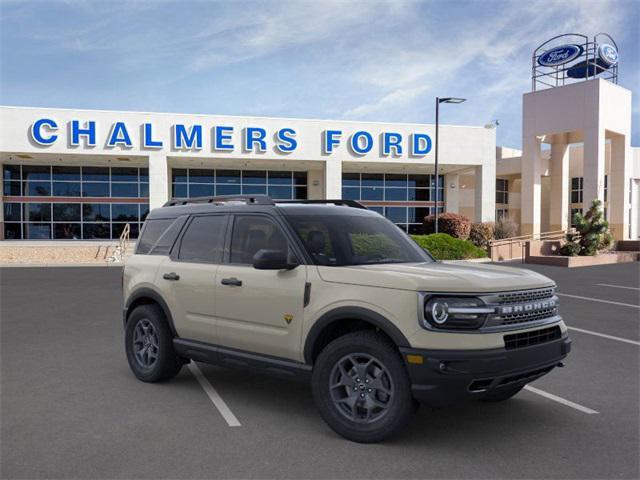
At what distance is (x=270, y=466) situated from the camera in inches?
163

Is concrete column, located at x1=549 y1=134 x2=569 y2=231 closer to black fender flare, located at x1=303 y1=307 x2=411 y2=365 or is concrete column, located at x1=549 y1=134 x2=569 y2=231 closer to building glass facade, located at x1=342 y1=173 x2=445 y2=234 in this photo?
building glass facade, located at x1=342 y1=173 x2=445 y2=234

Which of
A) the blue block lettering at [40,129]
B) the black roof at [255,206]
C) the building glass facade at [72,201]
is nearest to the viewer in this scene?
the black roof at [255,206]

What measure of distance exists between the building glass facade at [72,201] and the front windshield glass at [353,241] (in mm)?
32055

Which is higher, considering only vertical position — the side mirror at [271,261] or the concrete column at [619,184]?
the concrete column at [619,184]

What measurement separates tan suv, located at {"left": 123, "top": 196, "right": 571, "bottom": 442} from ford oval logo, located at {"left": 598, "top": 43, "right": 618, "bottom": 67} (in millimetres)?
35120

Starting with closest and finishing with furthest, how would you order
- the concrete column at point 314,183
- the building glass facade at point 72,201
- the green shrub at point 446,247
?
1. the green shrub at point 446,247
2. the building glass facade at point 72,201
3. the concrete column at point 314,183

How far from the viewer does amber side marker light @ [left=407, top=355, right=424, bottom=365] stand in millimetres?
4270

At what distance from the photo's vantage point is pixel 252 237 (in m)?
5.64

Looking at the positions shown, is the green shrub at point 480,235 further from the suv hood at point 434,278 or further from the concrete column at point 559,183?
the suv hood at point 434,278

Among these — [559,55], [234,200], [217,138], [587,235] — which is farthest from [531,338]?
[559,55]

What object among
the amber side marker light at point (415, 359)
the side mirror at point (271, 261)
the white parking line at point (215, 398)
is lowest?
the white parking line at point (215, 398)

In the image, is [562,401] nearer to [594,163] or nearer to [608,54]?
[594,163]

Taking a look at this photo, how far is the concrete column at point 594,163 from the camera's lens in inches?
1347

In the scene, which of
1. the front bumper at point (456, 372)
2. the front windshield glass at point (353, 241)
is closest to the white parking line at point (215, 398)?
the front windshield glass at point (353, 241)
